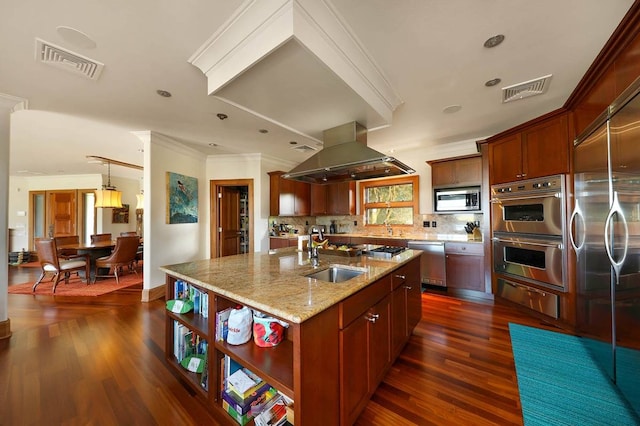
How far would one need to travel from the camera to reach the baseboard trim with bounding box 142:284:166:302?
11.4ft

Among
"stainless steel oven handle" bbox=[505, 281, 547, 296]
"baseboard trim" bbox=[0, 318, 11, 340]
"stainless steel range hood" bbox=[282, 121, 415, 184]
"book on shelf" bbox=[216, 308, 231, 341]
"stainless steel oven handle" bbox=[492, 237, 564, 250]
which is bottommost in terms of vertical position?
"baseboard trim" bbox=[0, 318, 11, 340]

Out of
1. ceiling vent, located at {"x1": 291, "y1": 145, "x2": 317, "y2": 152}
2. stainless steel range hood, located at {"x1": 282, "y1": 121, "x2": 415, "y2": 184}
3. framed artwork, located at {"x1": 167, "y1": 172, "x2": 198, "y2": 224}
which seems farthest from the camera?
ceiling vent, located at {"x1": 291, "y1": 145, "x2": 317, "y2": 152}

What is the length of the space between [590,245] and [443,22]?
209 centimetres

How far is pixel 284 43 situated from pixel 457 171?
3.47 metres

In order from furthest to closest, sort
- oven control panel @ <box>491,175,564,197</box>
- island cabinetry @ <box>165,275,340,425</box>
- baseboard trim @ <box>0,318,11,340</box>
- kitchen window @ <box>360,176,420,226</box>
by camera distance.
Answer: kitchen window @ <box>360,176,420,226</box>, oven control panel @ <box>491,175,564,197</box>, baseboard trim @ <box>0,318,11,340</box>, island cabinetry @ <box>165,275,340,425</box>

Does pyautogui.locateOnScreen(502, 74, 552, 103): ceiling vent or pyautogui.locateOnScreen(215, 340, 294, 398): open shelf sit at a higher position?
pyautogui.locateOnScreen(502, 74, 552, 103): ceiling vent

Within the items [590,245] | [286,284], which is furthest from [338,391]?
[590,245]

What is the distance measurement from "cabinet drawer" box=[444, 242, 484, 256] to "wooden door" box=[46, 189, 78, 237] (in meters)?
9.84

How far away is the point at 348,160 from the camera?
2.19 meters

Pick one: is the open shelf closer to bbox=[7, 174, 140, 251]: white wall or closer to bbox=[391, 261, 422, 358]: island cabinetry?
bbox=[391, 261, 422, 358]: island cabinetry

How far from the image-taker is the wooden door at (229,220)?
489cm

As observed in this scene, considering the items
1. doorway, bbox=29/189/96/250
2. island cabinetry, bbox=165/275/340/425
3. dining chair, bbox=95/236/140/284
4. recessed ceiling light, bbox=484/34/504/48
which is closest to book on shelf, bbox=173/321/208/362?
island cabinetry, bbox=165/275/340/425

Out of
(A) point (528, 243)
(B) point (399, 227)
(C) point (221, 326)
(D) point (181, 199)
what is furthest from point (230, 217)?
(A) point (528, 243)

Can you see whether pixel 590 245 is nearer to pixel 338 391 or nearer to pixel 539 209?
pixel 539 209
